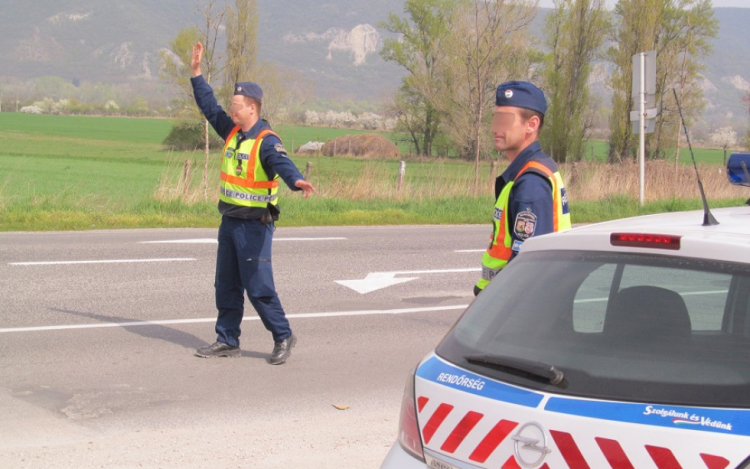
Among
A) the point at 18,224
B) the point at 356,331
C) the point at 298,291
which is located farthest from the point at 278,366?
the point at 18,224

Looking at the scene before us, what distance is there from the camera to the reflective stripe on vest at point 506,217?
161 inches

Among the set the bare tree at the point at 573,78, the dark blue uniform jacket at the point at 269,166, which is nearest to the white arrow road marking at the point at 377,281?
the dark blue uniform jacket at the point at 269,166

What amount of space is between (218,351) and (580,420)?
472cm

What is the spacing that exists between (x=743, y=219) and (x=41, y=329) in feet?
20.2

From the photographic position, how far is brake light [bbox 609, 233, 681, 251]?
2.61 metres

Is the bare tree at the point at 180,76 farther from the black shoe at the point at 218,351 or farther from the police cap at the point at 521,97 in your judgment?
the police cap at the point at 521,97

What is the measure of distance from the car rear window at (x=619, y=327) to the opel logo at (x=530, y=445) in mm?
143

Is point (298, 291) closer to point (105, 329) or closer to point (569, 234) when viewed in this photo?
point (105, 329)

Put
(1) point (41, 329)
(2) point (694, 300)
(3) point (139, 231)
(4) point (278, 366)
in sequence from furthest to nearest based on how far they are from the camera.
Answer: (3) point (139, 231)
(1) point (41, 329)
(4) point (278, 366)
(2) point (694, 300)

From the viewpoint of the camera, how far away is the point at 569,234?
299 centimetres

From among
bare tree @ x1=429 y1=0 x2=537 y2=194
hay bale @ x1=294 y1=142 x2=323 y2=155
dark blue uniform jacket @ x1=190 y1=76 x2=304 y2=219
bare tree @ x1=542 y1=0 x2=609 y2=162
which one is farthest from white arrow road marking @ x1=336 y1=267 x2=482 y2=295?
hay bale @ x1=294 y1=142 x2=323 y2=155

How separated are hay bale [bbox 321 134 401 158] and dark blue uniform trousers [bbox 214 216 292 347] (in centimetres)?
5629

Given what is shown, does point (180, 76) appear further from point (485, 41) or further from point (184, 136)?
point (184, 136)

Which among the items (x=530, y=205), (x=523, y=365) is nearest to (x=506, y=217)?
(x=530, y=205)
